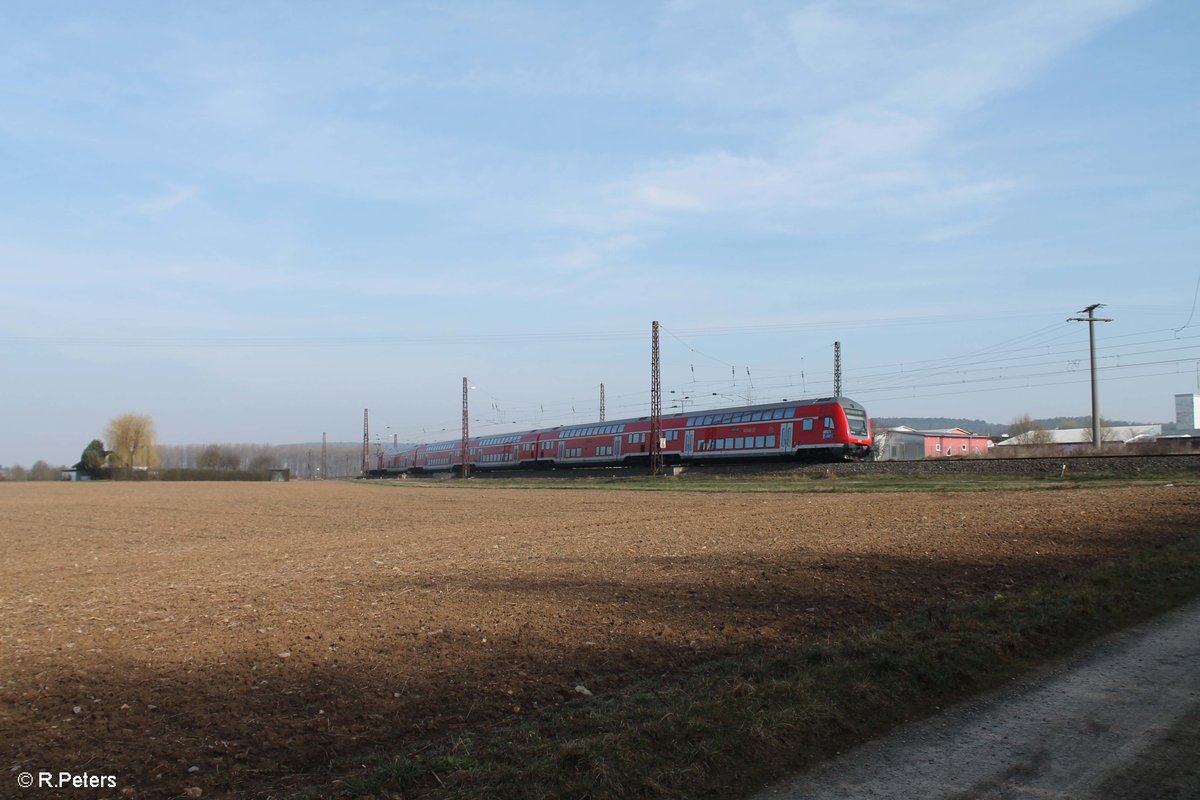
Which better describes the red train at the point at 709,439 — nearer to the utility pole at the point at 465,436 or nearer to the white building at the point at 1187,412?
the utility pole at the point at 465,436

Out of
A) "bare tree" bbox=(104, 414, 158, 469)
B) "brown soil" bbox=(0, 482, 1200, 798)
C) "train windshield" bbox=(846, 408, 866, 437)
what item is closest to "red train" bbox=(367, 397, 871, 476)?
"train windshield" bbox=(846, 408, 866, 437)

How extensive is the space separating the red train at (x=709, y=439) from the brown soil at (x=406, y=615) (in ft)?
85.9

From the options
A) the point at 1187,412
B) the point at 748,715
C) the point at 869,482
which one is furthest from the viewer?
the point at 1187,412

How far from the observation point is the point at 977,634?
339 inches

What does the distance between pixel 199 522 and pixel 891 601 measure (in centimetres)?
2742

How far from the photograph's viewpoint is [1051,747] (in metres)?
5.84

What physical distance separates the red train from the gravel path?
142 feet

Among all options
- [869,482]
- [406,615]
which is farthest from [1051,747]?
[869,482]

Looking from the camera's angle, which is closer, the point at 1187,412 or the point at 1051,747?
the point at 1051,747

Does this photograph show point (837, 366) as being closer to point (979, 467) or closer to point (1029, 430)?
point (979, 467)

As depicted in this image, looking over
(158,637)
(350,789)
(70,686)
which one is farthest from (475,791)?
(158,637)

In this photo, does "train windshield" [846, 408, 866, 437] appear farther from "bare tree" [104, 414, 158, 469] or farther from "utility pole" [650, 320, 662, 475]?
"bare tree" [104, 414, 158, 469]

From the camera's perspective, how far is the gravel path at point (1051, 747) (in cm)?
523

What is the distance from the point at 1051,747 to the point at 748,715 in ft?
6.69
